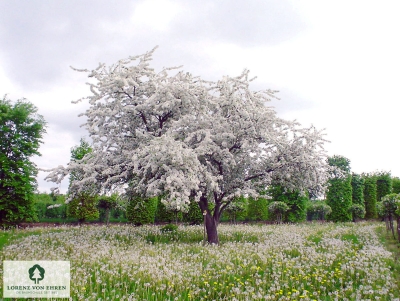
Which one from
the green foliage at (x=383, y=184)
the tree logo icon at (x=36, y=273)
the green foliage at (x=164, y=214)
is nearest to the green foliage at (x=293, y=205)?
the green foliage at (x=164, y=214)

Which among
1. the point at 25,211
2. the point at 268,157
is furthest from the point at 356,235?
the point at 25,211

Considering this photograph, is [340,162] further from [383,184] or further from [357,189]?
[383,184]

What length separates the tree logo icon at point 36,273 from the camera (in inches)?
315

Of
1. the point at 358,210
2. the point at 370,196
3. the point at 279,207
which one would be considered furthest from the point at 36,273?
the point at 370,196

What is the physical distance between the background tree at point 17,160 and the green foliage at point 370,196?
35126 millimetres

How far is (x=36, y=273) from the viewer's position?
8297 millimetres

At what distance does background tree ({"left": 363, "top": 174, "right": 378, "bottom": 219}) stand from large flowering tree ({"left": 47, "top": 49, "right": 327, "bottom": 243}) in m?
28.1

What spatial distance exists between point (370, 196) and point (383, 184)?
290 cm

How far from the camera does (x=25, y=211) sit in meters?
25.0

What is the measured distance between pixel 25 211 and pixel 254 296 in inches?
892

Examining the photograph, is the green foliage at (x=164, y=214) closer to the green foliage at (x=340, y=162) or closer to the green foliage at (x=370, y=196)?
the green foliage at (x=340, y=162)

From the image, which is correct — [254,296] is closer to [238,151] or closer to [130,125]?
[238,151]

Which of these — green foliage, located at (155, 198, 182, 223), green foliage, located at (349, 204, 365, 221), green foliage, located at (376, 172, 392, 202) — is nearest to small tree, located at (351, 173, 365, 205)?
green foliage, located at (349, 204, 365, 221)

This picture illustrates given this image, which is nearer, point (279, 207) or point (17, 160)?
point (17, 160)
